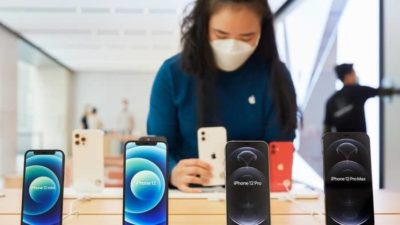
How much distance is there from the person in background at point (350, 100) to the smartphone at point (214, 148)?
1.19m

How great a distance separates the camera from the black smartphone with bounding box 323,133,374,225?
61 centimetres

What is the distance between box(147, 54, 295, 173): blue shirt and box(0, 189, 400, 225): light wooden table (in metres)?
0.27

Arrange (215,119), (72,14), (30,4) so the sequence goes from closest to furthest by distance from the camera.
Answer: (215,119), (30,4), (72,14)

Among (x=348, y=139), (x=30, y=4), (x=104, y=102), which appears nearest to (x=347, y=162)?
(x=348, y=139)

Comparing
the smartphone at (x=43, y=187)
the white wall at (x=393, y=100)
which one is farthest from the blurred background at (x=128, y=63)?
the smartphone at (x=43, y=187)

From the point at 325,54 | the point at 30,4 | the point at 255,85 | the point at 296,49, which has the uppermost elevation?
the point at 30,4

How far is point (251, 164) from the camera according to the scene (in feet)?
2.09

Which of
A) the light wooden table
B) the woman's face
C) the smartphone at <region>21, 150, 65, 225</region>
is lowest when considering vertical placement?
→ the light wooden table

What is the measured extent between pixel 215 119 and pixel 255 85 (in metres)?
0.16

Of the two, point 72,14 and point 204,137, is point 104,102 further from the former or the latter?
point 204,137

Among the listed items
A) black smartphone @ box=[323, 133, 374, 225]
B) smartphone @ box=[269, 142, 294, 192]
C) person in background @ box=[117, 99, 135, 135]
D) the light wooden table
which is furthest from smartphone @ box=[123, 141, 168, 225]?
person in background @ box=[117, 99, 135, 135]

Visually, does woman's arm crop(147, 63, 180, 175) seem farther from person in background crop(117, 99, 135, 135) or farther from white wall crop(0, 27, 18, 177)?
person in background crop(117, 99, 135, 135)

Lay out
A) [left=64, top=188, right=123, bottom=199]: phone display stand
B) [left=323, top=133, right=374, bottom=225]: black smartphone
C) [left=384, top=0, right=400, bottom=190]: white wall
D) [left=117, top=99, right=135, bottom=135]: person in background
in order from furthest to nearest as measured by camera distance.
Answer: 1. [left=117, top=99, right=135, bottom=135]: person in background
2. [left=384, top=0, right=400, bottom=190]: white wall
3. [left=64, top=188, right=123, bottom=199]: phone display stand
4. [left=323, top=133, right=374, bottom=225]: black smartphone

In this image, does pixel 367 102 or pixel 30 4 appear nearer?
pixel 367 102
